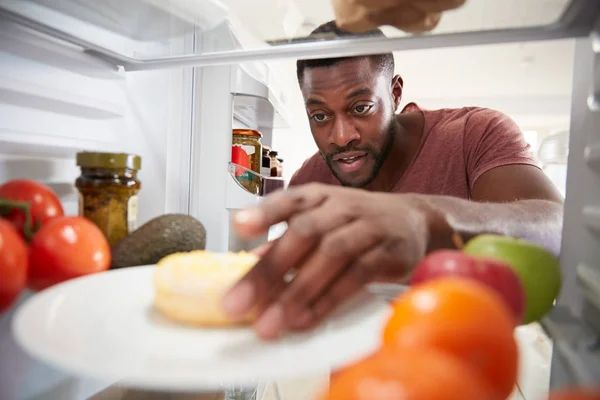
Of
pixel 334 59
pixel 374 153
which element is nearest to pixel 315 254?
pixel 334 59

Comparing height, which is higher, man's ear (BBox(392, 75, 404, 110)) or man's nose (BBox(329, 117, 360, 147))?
man's ear (BBox(392, 75, 404, 110))

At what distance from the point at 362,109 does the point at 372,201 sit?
80cm

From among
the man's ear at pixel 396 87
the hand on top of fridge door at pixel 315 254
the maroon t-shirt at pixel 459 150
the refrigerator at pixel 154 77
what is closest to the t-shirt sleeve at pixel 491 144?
the maroon t-shirt at pixel 459 150

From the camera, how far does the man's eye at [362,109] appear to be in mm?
1196

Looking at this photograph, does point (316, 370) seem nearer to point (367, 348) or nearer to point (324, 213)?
point (367, 348)

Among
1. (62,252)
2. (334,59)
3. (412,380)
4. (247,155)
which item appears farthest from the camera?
(247,155)

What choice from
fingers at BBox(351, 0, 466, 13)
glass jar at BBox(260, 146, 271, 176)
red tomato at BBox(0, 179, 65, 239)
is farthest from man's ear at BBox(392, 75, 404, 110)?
red tomato at BBox(0, 179, 65, 239)

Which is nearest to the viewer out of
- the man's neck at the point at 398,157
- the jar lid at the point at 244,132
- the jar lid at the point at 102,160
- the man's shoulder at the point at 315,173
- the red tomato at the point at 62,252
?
the red tomato at the point at 62,252

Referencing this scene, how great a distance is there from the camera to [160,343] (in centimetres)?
39

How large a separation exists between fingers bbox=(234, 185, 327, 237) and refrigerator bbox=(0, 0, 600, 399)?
0.95 ft

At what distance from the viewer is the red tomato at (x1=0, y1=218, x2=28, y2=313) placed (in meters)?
0.45

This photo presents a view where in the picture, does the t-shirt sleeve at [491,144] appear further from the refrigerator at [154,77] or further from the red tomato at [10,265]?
the red tomato at [10,265]

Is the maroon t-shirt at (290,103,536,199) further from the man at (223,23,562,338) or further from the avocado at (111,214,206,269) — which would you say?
the avocado at (111,214,206,269)

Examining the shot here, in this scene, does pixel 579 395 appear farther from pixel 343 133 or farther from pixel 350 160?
pixel 350 160
